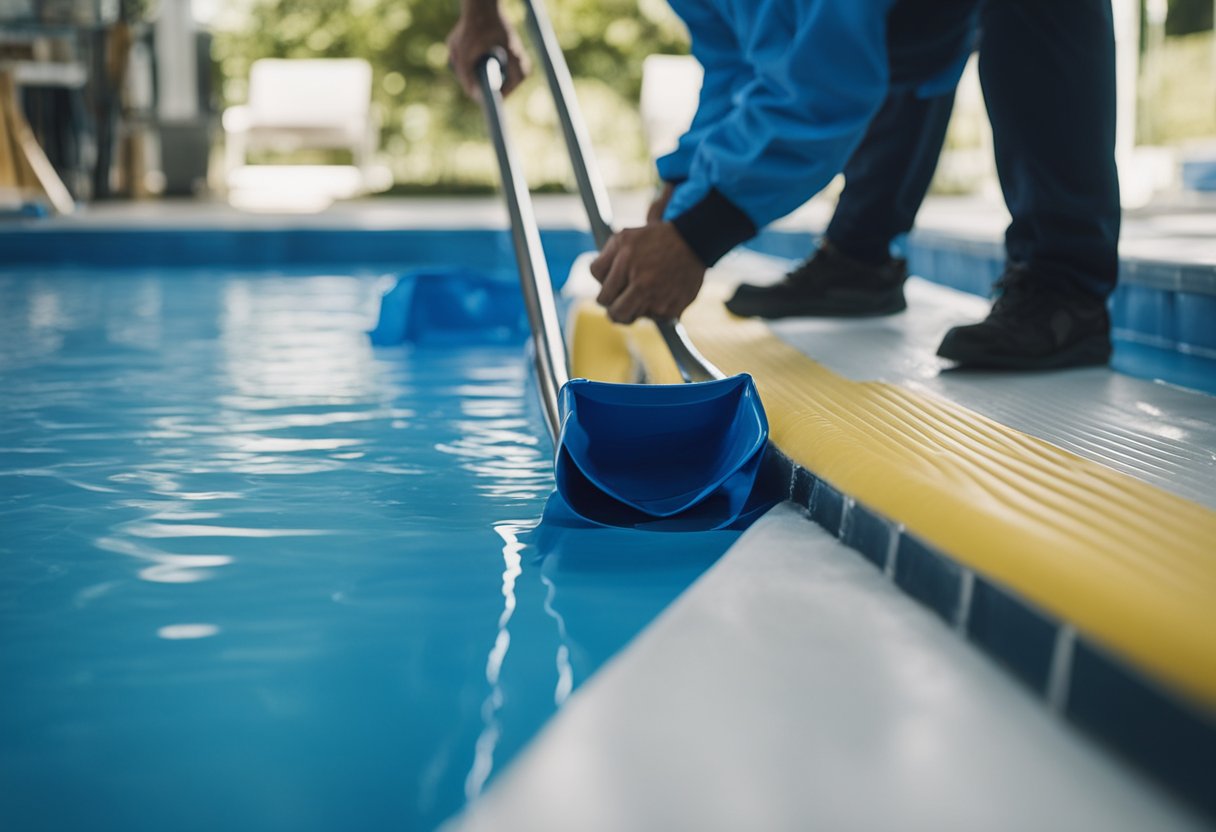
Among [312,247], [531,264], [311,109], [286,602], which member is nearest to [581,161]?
[531,264]

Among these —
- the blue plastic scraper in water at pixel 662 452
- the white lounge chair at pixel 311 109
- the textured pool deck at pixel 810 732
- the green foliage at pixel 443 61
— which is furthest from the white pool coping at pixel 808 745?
the green foliage at pixel 443 61

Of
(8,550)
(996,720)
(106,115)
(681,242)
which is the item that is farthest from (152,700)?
(106,115)

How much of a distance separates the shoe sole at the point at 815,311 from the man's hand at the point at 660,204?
0.98 ft

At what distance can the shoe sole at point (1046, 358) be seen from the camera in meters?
1.59

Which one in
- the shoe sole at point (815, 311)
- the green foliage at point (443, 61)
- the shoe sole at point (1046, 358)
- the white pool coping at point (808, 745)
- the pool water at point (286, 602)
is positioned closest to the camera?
the white pool coping at point (808, 745)

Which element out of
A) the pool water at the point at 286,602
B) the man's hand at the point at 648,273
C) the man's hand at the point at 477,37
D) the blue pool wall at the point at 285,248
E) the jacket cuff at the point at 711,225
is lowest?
the blue pool wall at the point at 285,248

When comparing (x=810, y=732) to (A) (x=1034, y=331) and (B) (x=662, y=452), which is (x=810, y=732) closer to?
(B) (x=662, y=452)

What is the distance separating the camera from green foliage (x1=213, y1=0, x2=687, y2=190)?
1034cm

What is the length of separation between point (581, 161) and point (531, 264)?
252 millimetres

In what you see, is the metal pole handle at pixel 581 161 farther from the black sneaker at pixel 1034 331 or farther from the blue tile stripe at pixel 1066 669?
the blue tile stripe at pixel 1066 669

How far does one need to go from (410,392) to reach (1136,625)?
151 cm

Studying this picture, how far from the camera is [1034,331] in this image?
1604 millimetres

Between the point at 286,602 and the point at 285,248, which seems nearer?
the point at 286,602

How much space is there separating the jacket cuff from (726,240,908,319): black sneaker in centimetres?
69
